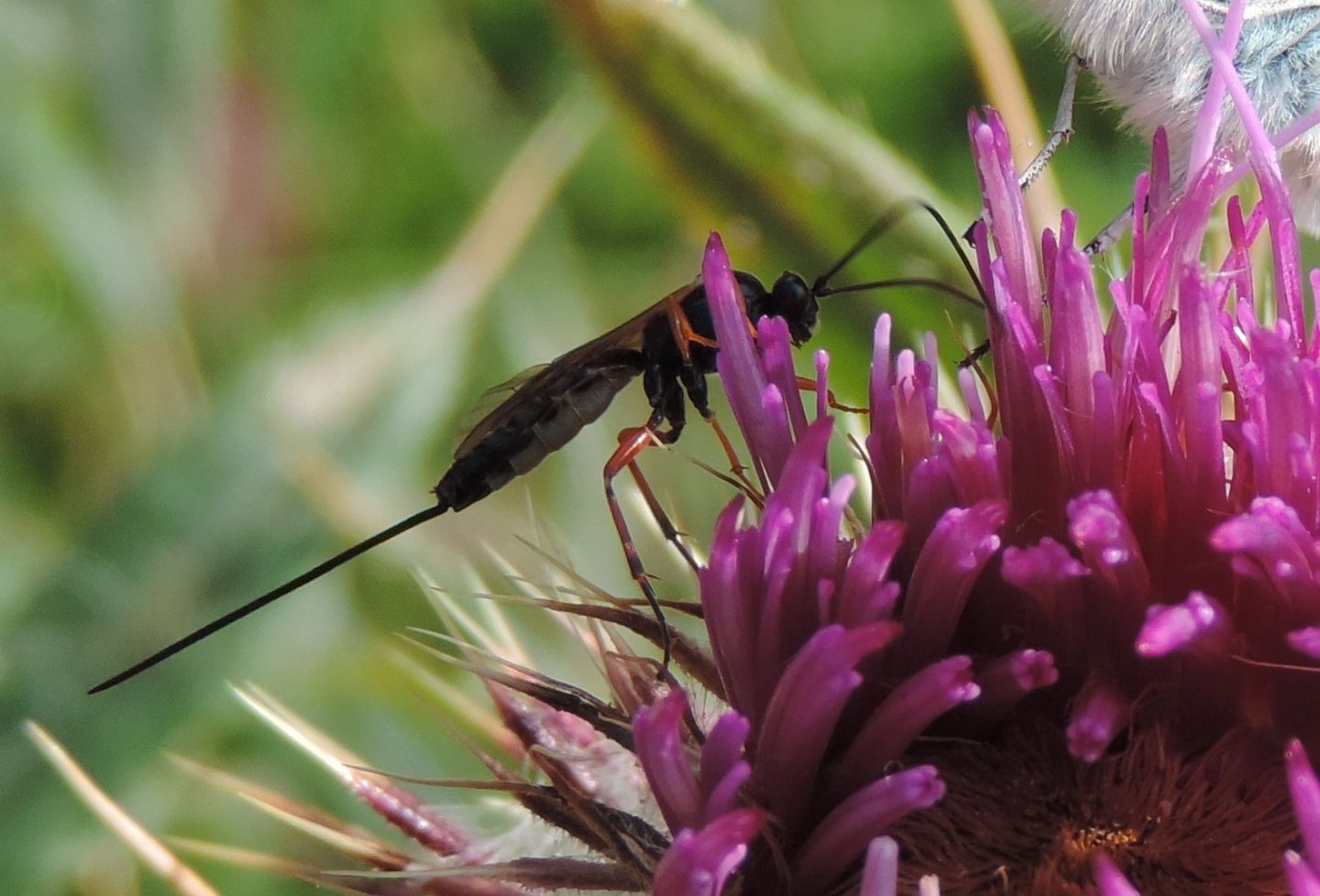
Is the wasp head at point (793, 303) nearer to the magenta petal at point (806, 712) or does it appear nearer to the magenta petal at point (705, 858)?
the magenta petal at point (806, 712)

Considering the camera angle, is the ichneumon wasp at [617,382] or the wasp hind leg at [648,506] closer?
the wasp hind leg at [648,506]

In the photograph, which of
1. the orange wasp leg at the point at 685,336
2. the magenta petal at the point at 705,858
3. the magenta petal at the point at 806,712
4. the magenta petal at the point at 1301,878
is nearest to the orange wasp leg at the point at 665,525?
the orange wasp leg at the point at 685,336

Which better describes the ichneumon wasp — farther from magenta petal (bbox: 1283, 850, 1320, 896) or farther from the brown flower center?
magenta petal (bbox: 1283, 850, 1320, 896)

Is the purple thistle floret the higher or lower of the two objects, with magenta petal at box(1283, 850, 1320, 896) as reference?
→ higher

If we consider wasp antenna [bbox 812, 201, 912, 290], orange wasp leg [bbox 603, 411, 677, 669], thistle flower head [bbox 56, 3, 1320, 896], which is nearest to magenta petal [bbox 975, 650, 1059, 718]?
thistle flower head [bbox 56, 3, 1320, 896]

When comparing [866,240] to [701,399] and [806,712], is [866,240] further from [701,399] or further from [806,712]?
[806,712]

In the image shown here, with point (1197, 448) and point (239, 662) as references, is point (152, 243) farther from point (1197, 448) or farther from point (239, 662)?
point (1197, 448)

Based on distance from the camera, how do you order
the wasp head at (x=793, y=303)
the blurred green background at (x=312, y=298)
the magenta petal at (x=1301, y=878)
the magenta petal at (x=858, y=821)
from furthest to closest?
the blurred green background at (x=312, y=298) < the wasp head at (x=793, y=303) < the magenta petal at (x=858, y=821) < the magenta petal at (x=1301, y=878)

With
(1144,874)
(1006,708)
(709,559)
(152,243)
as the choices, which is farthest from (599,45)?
(152,243)
